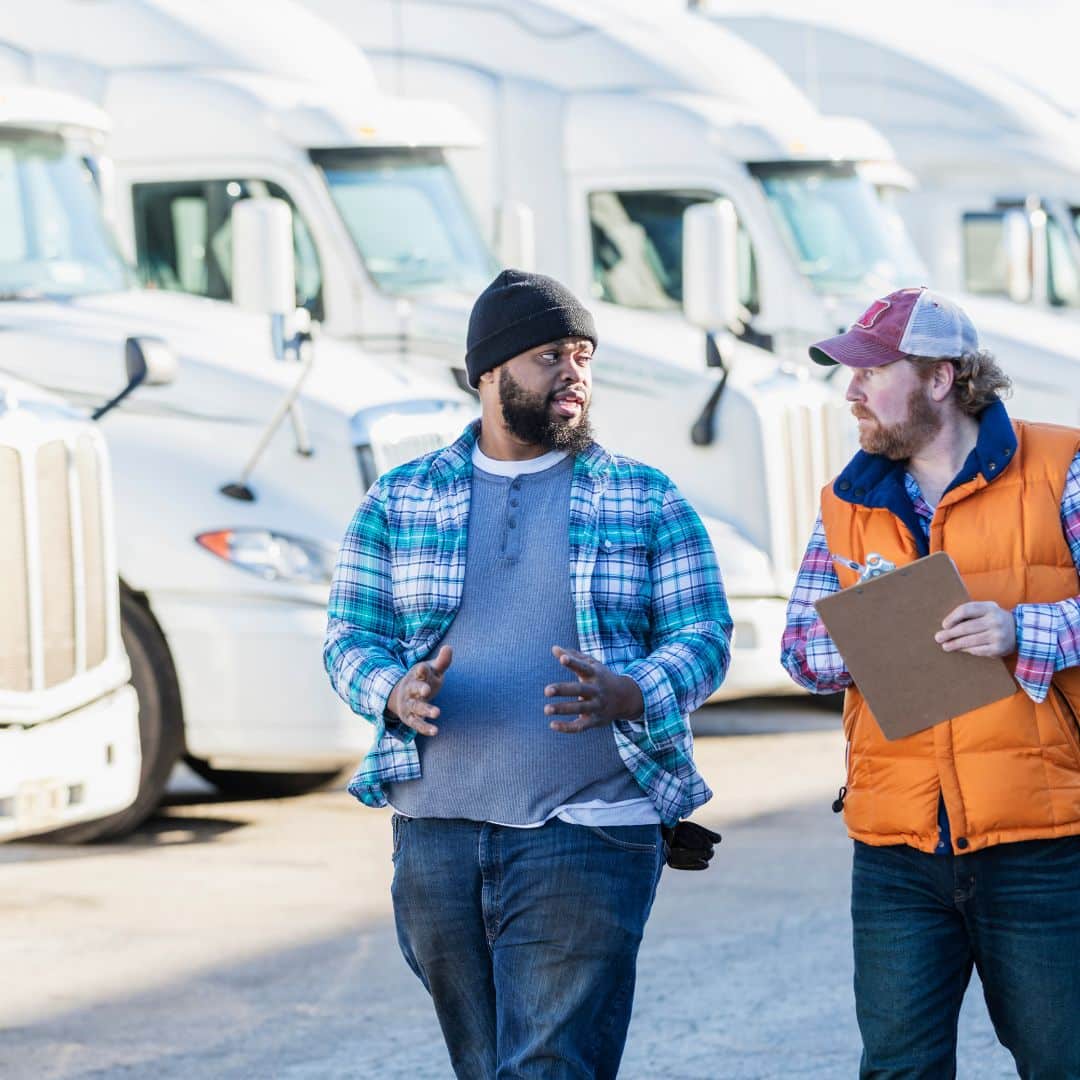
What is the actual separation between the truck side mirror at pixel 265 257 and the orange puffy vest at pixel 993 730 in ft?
18.5

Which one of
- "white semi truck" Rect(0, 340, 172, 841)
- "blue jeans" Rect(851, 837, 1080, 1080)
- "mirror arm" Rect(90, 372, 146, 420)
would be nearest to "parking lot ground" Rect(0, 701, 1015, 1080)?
"white semi truck" Rect(0, 340, 172, 841)

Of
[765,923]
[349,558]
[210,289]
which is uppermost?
[349,558]

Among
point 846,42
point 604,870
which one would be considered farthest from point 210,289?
point 604,870

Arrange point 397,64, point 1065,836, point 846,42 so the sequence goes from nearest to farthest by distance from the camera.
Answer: point 1065,836 → point 397,64 → point 846,42

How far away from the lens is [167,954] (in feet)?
23.6

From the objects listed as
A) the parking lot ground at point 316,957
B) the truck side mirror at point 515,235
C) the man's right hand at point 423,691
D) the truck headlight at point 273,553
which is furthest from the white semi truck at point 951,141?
the man's right hand at point 423,691

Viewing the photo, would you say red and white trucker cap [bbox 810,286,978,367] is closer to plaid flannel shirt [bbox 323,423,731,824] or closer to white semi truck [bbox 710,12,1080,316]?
plaid flannel shirt [bbox 323,423,731,824]

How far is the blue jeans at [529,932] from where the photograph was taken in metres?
4.01

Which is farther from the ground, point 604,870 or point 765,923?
point 604,870

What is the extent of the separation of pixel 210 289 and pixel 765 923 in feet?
14.7

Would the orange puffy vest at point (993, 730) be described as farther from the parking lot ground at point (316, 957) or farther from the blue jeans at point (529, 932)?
the parking lot ground at point (316, 957)

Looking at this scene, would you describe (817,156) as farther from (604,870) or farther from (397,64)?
(604,870)

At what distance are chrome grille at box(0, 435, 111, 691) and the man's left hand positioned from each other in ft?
13.6

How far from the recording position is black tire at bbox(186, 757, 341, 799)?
10.0 meters
